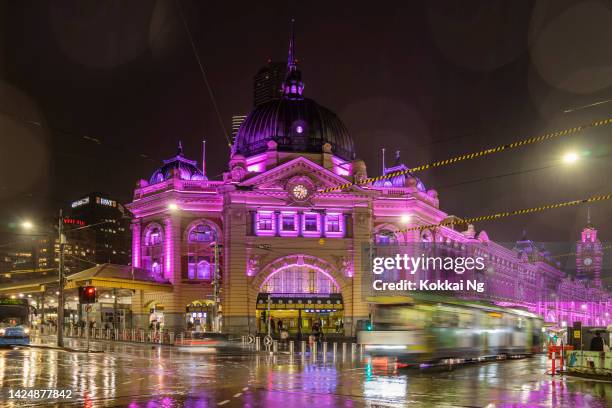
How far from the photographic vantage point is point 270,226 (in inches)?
2840

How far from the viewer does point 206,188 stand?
246ft

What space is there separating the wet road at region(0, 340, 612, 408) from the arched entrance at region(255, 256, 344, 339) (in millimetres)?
35279

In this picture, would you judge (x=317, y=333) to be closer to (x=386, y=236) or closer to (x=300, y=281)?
(x=300, y=281)

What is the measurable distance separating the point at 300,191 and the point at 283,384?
47.7 metres

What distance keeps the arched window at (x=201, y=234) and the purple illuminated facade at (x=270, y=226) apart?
103 mm

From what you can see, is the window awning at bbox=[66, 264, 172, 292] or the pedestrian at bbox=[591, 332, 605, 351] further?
the window awning at bbox=[66, 264, 172, 292]

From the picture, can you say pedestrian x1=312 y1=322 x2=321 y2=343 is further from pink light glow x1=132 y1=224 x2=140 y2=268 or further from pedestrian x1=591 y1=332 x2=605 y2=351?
pedestrian x1=591 y1=332 x2=605 y2=351

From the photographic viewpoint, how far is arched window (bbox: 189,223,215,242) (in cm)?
7419

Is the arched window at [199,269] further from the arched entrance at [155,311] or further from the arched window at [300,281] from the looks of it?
the arched window at [300,281]

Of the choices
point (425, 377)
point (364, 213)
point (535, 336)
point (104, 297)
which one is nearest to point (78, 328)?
point (104, 297)

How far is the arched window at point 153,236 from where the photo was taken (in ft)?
249

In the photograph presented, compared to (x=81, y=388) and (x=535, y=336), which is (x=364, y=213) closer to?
(x=535, y=336)

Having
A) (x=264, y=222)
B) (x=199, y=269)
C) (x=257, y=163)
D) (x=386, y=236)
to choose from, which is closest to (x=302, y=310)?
(x=264, y=222)

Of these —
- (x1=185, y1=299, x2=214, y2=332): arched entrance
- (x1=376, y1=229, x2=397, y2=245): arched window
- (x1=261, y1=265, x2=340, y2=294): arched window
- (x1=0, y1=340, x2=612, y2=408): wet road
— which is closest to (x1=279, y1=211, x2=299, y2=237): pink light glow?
(x1=261, y1=265, x2=340, y2=294): arched window
